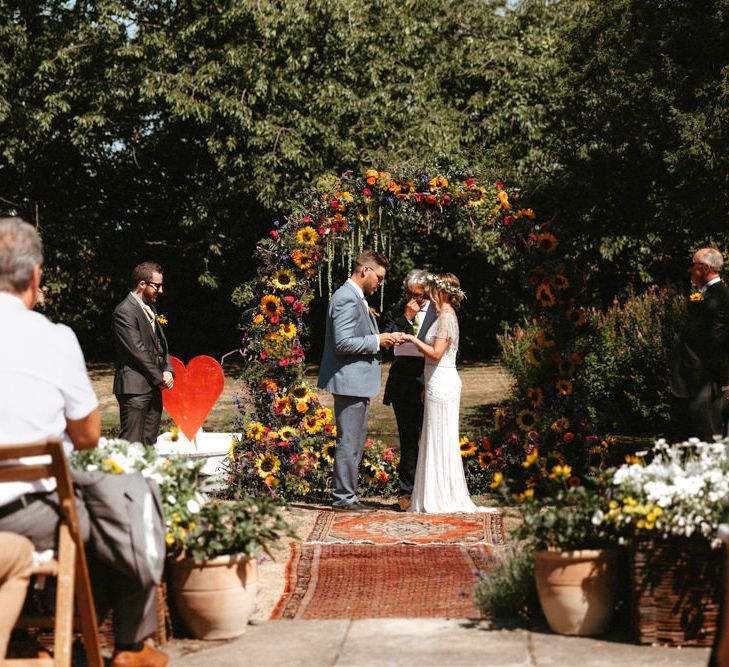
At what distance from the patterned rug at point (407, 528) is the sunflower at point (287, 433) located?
0.92 meters

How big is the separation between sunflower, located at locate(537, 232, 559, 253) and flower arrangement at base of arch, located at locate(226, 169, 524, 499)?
4 cm

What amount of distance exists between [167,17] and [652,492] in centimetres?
2060

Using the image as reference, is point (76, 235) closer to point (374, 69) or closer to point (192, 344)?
point (192, 344)

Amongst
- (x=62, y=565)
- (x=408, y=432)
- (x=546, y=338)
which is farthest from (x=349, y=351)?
(x=62, y=565)

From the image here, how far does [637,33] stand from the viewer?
17.8m

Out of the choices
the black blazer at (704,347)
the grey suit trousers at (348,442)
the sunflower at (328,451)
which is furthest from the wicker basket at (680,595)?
the sunflower at (328,451)

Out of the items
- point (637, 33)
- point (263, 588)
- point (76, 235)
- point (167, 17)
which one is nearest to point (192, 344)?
point (76, 235)

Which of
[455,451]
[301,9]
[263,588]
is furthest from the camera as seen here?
[301,9]

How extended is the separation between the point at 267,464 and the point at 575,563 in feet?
16.2

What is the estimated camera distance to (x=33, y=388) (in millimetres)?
3602

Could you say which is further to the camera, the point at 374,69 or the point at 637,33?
the point at 374,69

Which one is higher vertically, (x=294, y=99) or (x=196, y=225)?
(x=294, y=99)

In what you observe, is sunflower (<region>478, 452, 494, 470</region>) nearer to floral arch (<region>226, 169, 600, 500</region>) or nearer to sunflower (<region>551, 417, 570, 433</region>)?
floral arch (<region>226, 169, 600, 500</region>)

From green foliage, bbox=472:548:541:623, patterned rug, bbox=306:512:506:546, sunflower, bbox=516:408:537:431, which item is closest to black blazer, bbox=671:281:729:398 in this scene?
patterned rug, bbox=306:512:506:546
